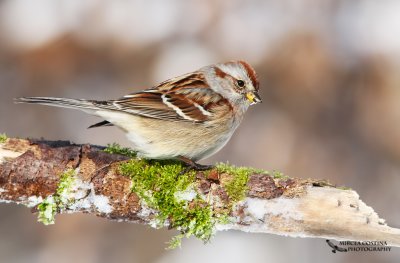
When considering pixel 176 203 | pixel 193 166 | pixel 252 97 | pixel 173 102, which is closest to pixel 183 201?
pixel 176 203

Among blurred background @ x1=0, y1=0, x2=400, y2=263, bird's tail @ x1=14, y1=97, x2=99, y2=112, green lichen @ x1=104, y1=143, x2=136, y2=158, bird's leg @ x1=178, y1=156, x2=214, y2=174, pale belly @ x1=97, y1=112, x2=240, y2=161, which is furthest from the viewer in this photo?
blurred background @ x1=0, y1=0, x2=400, y2=263

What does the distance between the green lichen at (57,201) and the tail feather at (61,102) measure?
0.51m

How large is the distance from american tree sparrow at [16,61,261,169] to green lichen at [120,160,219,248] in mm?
277

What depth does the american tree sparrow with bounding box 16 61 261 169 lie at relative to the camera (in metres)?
5.20

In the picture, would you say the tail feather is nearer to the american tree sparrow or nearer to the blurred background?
the american tree sparrow

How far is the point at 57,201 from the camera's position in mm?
4645

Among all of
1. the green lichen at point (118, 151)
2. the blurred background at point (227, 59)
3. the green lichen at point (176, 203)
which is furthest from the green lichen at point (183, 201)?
the blurred background at point (227, 59)

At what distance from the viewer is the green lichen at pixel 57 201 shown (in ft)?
15.1

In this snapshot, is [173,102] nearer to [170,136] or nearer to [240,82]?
[170,136]

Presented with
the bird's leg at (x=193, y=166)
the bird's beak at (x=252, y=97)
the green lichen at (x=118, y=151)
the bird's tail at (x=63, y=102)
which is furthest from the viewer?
the bird's beak at (x=252, y=97)

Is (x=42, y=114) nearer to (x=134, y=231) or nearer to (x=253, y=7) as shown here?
(x=134, y=231)

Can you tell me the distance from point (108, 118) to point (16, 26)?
5085 millimetres

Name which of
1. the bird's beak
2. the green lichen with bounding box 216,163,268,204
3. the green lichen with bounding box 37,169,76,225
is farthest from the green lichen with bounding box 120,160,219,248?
the bird's beak

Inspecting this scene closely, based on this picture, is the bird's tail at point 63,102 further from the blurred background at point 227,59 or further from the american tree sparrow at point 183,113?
the blurred background at point 227,59
